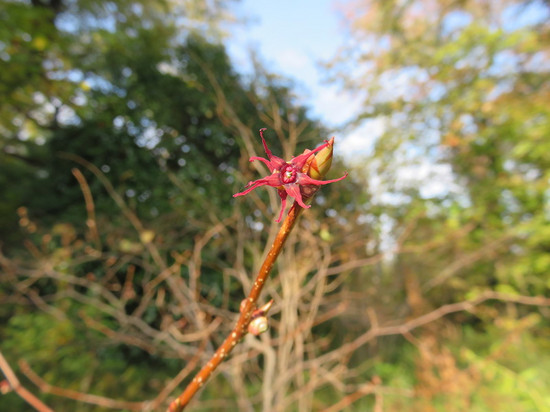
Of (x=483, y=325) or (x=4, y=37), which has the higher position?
(x=483, y=325)

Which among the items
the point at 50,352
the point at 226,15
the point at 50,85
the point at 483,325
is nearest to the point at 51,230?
the point at 50,352

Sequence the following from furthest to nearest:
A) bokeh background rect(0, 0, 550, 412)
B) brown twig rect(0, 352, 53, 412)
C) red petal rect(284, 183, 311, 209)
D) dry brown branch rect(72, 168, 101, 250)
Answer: bokeh background rect(0, 0, 550, 412) < dry brown branch rect(72, 168, 101, 250) < brown twig rect(0, 352, 53, 412) < red petal rect(284, 183, 311, 209)

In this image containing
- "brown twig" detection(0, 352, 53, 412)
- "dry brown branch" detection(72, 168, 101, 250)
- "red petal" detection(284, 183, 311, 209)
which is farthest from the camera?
"dry brown branch" detection(72, 168, 101, 250)

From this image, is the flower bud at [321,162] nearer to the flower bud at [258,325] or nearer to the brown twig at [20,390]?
the flower bud at [258,325]

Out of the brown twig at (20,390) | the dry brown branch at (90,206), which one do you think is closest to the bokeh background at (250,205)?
the dry brown branch at (90,206)

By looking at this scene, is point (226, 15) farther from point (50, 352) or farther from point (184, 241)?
point (50, 352)

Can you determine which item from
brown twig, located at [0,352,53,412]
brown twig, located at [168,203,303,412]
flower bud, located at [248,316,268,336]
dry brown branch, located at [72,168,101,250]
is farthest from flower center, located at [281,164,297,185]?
dry brown branch, located at [72,168,101,250]

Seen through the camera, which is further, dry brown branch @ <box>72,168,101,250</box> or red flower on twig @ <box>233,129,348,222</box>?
dry brown branch @ <box>72,168,101,250</box>

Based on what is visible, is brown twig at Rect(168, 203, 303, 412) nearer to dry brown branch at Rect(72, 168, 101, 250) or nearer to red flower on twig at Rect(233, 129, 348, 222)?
red flower on twig at Rect(233, 129, 348, 222)
